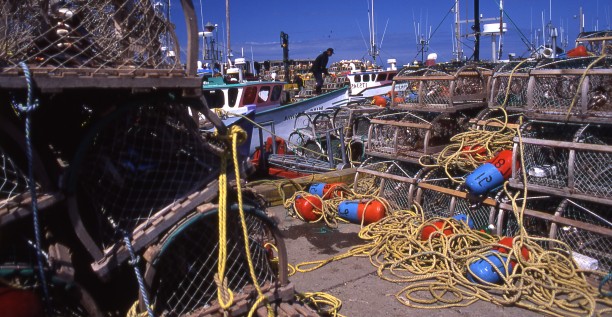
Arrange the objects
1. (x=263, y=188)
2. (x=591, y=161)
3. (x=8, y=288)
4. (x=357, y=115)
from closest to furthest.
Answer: (x=8, y=288), (x=591, y=161), (x=263, y=188), (x=357, y=115)

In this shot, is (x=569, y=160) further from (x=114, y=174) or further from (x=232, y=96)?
(x=232, y=96)

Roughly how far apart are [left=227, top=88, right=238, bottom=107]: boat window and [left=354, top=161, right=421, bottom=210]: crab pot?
19.4 feet

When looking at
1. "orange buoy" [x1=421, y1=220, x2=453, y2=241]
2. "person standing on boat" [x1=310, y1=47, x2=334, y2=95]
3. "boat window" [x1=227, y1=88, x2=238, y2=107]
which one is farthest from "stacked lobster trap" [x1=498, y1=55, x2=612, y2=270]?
"person standing on boat" [x1=310, y1=47, x2=334, y2=95]

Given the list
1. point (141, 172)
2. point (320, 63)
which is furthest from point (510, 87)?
point (320, 63)

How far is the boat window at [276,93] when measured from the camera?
40.5 ft

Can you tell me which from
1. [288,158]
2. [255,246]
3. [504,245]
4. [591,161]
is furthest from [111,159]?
[288,158]

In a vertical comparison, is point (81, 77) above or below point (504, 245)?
above

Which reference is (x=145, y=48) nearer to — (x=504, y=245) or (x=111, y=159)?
(x=111, y=159)

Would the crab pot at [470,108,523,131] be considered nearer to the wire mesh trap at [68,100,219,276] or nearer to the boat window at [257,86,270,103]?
the wire mesh trap at [68,100,219,276]

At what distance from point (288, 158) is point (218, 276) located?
577cm

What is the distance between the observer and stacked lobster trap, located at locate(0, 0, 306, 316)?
213 cm

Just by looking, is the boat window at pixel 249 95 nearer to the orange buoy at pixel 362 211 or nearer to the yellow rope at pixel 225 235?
the orange buoy at pixel 362 211

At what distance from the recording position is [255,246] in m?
2.83

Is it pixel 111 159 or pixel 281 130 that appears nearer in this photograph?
pixel 111 159
